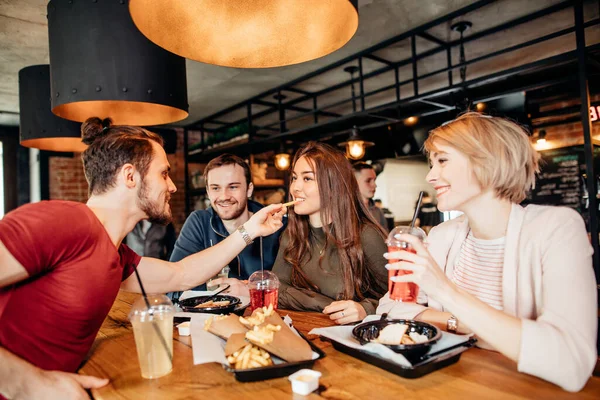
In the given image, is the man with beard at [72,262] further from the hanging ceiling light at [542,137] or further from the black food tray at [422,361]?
the hanging ceiling light at [542,137]

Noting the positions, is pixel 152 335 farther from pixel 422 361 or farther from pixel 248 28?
pixel 248 28

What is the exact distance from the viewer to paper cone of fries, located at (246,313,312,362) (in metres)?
1.15

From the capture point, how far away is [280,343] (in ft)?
3.80

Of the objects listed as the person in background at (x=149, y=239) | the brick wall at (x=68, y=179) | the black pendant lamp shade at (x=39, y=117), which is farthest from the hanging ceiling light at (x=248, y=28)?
the brick wall at (x=68, y=179)

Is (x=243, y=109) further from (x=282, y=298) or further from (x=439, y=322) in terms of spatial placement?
(x=439, y=322)

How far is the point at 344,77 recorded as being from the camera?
17.1 ft

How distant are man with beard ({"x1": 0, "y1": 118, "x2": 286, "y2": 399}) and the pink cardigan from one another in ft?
3.65

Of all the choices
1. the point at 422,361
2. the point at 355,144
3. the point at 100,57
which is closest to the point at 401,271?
the point at 422,361

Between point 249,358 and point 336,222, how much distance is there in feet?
4.04

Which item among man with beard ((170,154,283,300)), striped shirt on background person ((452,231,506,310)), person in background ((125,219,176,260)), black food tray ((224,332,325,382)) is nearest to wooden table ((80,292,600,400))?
black food tray ((224,332,325,382))

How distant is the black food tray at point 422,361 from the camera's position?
1.11 m

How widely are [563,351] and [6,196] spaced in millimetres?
7853

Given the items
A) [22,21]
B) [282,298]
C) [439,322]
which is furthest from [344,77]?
[439,322]

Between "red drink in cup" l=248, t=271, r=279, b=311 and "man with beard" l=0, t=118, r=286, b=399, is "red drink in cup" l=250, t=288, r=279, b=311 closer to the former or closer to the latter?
"red drink in cup" l=248, t=271, r=279, b=311
